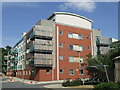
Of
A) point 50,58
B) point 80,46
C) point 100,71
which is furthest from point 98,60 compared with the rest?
point 80,46

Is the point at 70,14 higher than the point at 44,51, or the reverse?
the point at 70,14

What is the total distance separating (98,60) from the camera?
2712 centimetres

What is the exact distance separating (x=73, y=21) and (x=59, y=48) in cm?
1004

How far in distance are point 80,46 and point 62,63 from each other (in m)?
7.13

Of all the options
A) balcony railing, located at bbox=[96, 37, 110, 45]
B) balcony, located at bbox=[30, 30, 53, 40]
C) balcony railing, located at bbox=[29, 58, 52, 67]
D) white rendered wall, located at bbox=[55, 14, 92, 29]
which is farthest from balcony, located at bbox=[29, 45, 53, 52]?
balcony railing, located at bbox=[96, 37, 110, 45]

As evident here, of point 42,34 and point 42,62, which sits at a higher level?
point 42,34

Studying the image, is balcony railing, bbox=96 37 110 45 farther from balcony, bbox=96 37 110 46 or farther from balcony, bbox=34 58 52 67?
balcony, bbox=34 58 52 67

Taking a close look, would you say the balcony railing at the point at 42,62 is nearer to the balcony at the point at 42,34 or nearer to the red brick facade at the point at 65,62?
the red brick facade at the point at 65,62

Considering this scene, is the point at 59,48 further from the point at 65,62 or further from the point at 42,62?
the point at 42,62

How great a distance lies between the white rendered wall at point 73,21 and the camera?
4731 cm

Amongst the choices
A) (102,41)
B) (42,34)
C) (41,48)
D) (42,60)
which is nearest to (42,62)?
(42,60)

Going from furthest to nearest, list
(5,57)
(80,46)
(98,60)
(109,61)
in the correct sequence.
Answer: (5,57) < (80,46) < (98,60) < (109,61)

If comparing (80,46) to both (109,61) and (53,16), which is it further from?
(109,61)

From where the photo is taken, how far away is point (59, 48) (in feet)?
143
